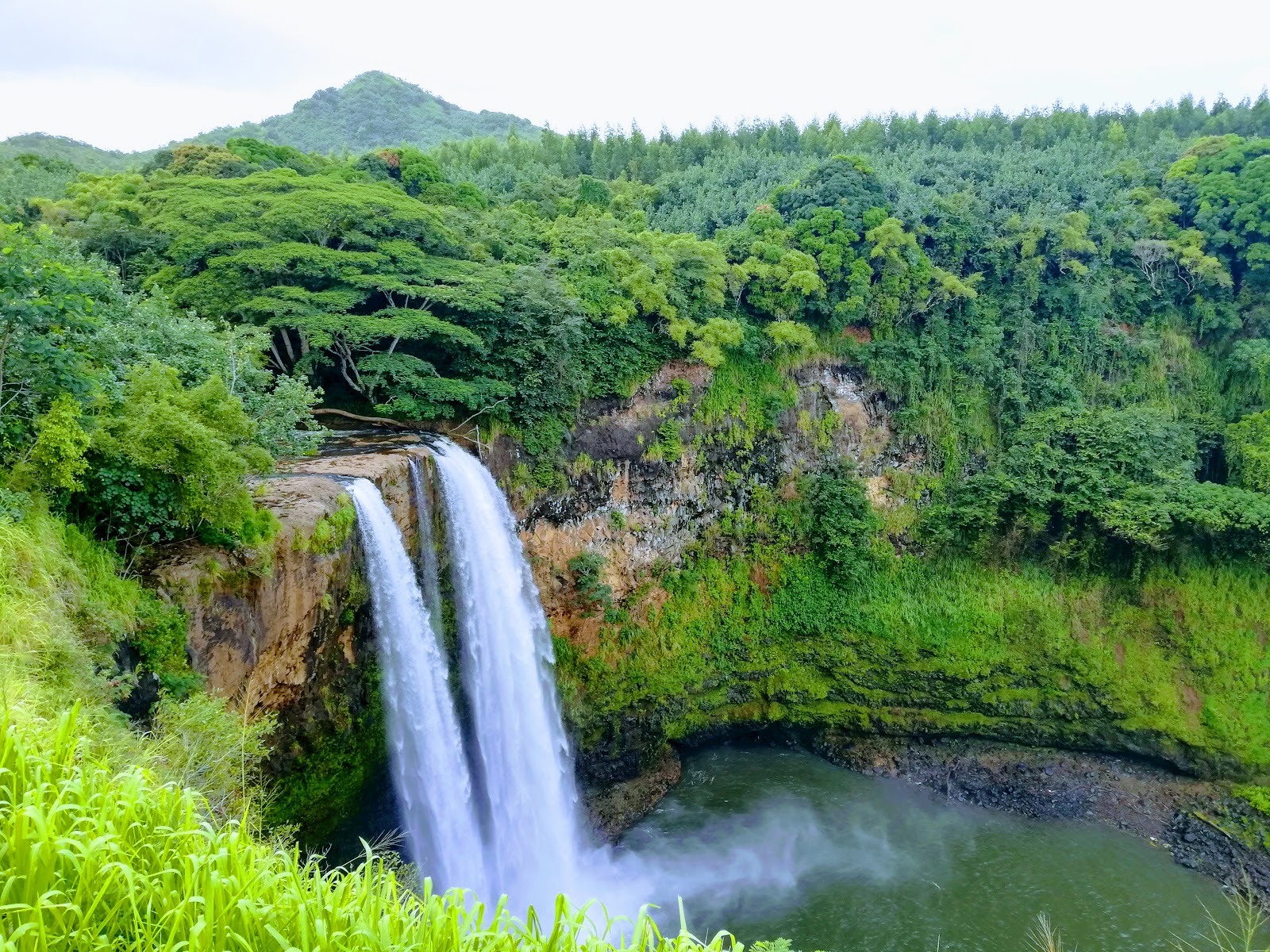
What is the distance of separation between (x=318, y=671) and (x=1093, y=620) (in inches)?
615

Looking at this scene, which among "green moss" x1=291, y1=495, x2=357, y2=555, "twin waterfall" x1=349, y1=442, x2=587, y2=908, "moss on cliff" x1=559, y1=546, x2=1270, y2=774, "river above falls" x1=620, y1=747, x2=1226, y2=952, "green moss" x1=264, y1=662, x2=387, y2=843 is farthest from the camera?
"moss on cliff" x1=559, y1=546, x2=1270, y2=774

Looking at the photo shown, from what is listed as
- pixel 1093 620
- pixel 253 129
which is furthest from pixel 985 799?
pixel 253 129

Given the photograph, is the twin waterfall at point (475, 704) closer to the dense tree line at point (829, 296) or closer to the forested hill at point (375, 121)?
the dense tree line at point (829, 296)

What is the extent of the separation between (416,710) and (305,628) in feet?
6.41

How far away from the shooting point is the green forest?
21.1 feet

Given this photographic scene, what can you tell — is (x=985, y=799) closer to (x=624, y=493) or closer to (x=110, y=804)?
(x=624, y=493)

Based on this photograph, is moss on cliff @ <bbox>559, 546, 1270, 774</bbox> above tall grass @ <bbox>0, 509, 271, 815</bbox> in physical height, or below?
below

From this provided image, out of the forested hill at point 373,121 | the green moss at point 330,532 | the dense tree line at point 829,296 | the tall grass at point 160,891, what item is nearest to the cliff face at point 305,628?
the green moss at point 330,532

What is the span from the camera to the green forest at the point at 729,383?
6426mm

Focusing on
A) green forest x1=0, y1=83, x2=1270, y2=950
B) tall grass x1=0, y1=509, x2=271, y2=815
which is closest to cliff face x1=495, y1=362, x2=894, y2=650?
green forest x1=0, y1=83, x2=1270, y2=950

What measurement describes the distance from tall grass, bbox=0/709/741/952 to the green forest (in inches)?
69.3

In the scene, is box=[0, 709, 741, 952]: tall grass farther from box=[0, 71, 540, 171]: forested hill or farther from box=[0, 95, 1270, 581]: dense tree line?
box=[0, 71, 540, 171]: forested hill

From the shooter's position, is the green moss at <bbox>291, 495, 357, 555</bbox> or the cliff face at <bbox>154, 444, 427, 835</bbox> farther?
the green moss at <bbox>291, 495, 357, 555</bbox>

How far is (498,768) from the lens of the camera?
37.3 ft
